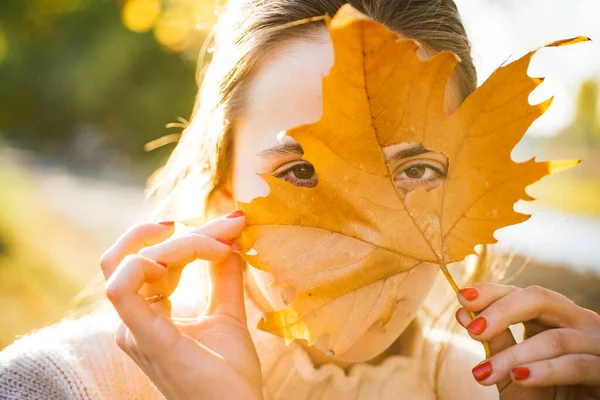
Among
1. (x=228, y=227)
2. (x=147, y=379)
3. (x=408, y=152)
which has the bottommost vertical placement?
(x=147, y=379)

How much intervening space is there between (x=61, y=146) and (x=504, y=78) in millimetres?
11201

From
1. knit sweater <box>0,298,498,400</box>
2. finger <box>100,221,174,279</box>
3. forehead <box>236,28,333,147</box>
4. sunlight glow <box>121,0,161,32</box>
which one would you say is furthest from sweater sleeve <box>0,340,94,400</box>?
sunlight glow <box>121,0,161,32</box>

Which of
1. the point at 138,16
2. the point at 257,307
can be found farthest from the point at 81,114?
the point at 257,307

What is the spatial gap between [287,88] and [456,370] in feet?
3.38

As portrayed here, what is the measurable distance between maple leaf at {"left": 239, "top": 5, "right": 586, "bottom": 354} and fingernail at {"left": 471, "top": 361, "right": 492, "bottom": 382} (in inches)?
7.4

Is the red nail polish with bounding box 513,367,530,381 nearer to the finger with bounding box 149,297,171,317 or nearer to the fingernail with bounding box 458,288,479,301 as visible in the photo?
the fingernail with bounding box 458,288,479,301

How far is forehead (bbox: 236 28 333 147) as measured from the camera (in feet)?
3.65

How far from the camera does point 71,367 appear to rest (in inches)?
50.6

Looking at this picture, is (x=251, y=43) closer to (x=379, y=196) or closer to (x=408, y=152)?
(x=408, y=152)

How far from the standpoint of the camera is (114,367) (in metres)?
1.35

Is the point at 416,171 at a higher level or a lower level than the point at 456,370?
higher

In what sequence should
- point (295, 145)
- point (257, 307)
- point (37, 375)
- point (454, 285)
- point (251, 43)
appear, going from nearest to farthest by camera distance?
point (454, 285), point (295, 145), point (37, 375), point (251, 43), point (257, 307)

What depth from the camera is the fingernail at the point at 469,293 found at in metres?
0.88

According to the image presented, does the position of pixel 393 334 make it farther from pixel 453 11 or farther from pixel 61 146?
pixel 61 146
